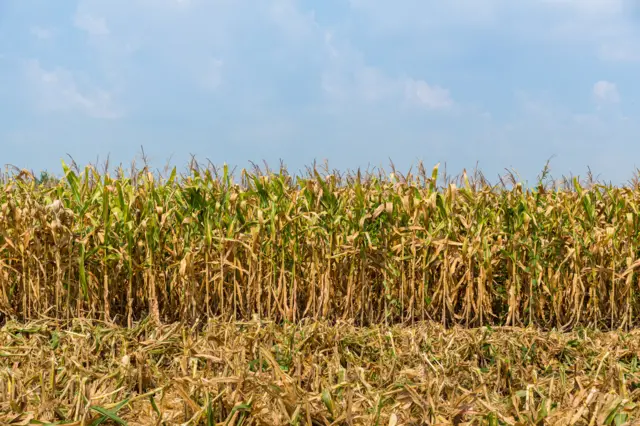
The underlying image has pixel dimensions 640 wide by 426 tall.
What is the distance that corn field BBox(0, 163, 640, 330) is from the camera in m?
5.78

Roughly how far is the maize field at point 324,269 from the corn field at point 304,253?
0.07 feet

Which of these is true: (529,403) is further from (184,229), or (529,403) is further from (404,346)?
(184,229)

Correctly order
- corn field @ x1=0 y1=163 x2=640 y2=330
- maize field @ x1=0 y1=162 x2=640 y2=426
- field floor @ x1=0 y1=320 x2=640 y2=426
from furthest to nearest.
A: 1. corn field @ x1=0 y1=163 x2=640 y2=330
2. maize field @ x1=0 y1=162 x2=640 y2=426
3. field floor @ x1=0 y1=320 x2=640 y2=426

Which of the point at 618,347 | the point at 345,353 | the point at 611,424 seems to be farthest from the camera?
the point at 618,347

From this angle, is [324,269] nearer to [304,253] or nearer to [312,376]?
[304,253]

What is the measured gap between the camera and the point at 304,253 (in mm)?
5934

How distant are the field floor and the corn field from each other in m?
0.41

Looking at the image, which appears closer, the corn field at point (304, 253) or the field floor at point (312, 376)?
the field floor at point (312, 376)

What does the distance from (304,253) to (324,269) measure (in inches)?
9.8

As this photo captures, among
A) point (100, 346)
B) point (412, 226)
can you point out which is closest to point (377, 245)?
point (412, 226)

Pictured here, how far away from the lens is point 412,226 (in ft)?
19.2

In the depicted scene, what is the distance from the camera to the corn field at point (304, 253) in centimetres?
578

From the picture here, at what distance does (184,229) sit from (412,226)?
2175 millimetres

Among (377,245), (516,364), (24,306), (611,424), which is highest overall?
(377,245)
